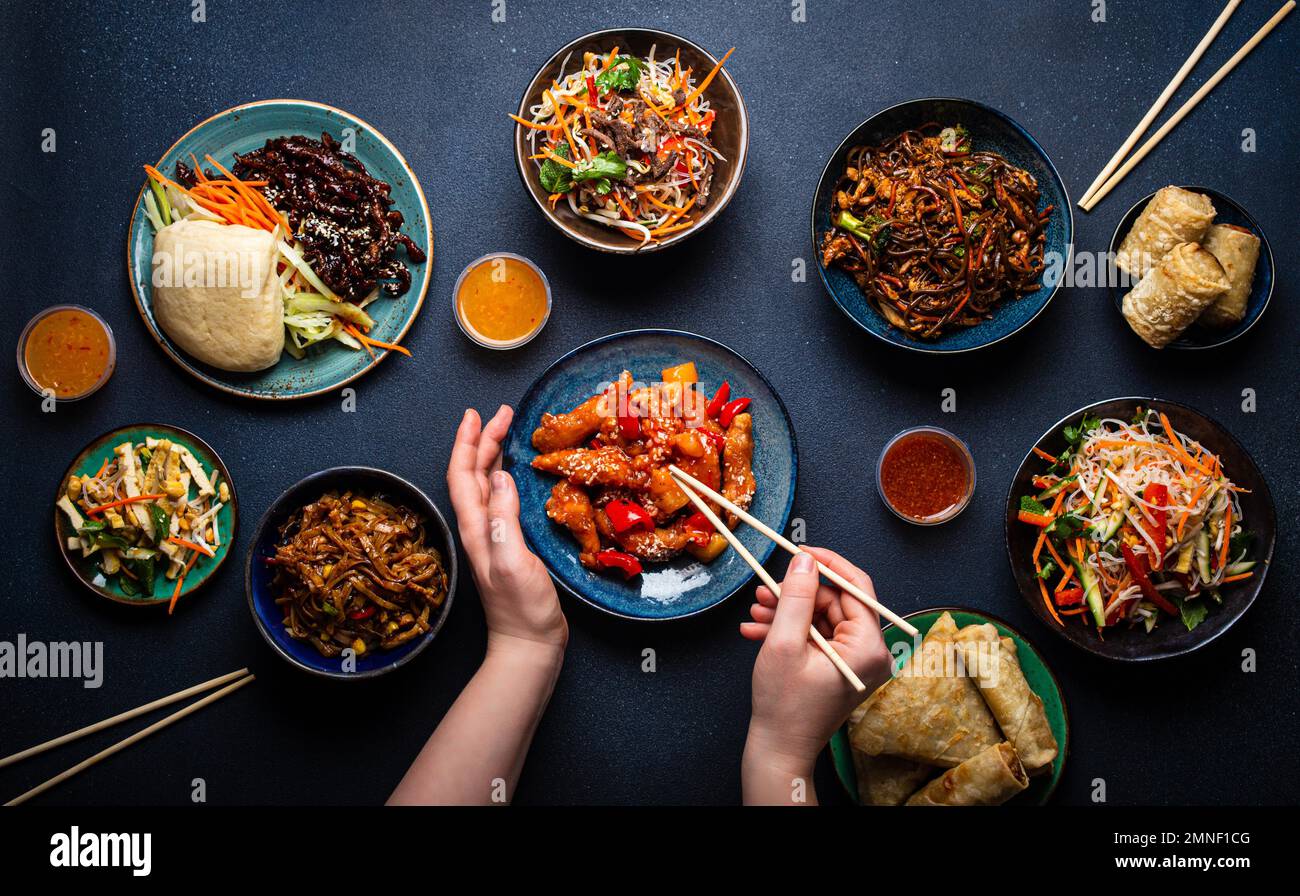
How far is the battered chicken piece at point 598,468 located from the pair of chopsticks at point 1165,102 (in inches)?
86.4

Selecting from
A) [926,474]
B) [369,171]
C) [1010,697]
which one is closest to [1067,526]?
[926,474]

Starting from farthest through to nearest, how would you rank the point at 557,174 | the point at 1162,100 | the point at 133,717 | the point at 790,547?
the point at 1162,100, the point at 133,717, the point at 557,174, the point at 790,547

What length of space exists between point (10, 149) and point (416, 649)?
2730 millimetres

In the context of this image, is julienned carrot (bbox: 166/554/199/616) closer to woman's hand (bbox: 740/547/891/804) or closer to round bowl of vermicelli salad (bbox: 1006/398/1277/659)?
woman's hand (bbox: 740/547/891/804)

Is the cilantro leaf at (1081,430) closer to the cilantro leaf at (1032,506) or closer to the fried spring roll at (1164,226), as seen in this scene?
the cilantro leaf at (1032,506)

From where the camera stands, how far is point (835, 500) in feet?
12.1

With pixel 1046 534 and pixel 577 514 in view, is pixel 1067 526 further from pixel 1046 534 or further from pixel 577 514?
pixel 577 514

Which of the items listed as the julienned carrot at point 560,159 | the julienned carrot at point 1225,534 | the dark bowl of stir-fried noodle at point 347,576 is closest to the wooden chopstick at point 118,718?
the dark bowl of stir-fried noodle at point 347,576

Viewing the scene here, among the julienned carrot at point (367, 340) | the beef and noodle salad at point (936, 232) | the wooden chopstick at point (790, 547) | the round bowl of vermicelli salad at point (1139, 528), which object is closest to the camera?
the wooden chopstick at point (790, 547)

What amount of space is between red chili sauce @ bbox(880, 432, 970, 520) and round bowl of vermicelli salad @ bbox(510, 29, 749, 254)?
121 cm

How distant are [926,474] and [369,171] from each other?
254 cm

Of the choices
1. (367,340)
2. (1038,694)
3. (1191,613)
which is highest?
(367,340)

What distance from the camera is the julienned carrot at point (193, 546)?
346 cm

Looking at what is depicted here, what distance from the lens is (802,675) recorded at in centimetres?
290
